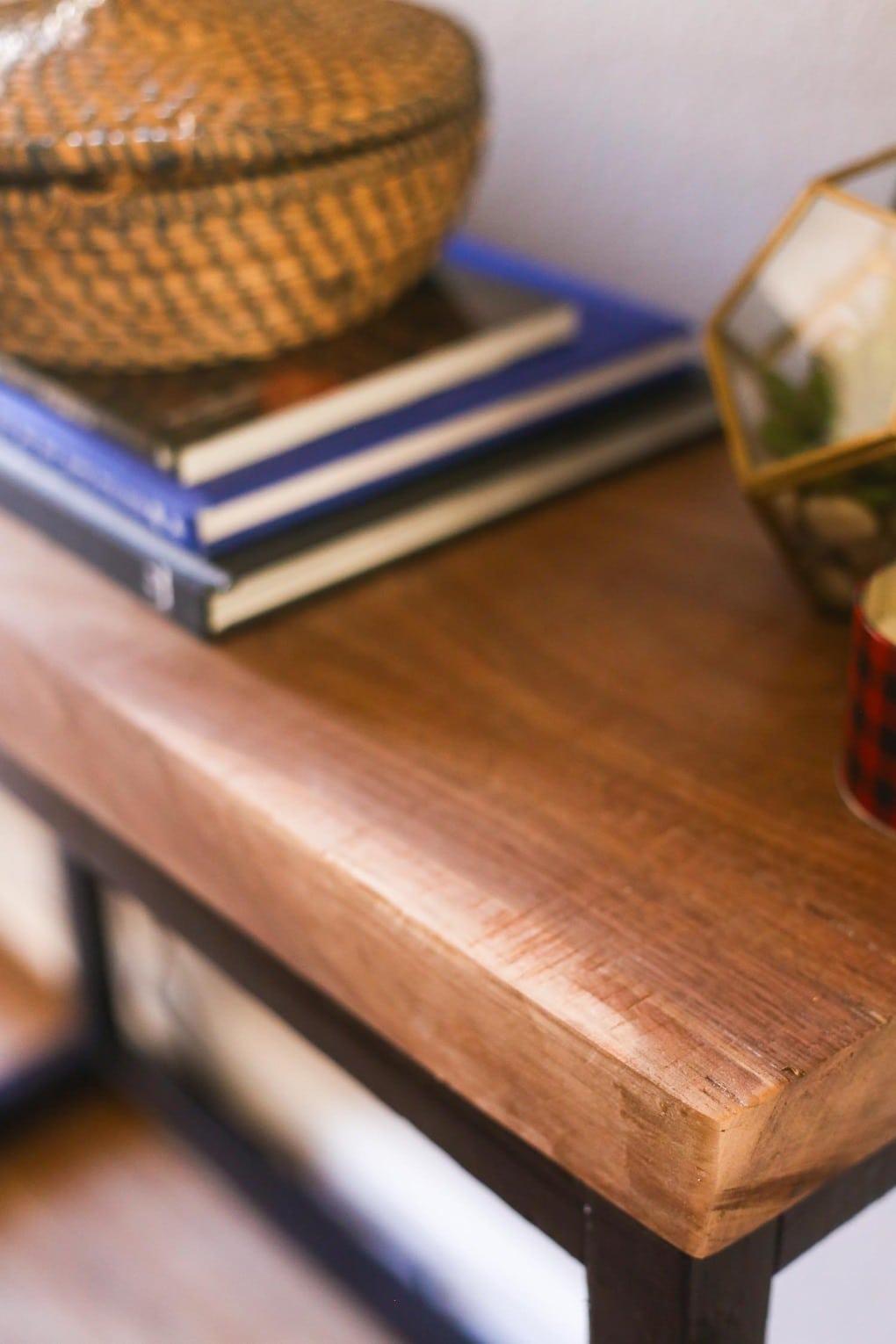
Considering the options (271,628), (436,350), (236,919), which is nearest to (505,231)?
(436,350)

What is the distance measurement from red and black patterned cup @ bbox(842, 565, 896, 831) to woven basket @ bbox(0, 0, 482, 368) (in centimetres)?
24

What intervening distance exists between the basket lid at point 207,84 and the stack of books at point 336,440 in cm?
8

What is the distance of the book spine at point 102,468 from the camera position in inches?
20.6

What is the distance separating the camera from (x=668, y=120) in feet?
2.24

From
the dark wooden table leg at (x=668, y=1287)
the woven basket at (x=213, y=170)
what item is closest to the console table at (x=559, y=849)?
the dark wooden table leg at (x=668, y=1287)

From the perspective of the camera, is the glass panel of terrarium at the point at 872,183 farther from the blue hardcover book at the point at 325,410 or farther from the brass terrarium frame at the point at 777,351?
the blue hardcover book at the point at 325,410

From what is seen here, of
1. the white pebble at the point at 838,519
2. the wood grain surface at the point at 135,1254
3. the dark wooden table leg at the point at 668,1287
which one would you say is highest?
the white pebble at the point at 838,519

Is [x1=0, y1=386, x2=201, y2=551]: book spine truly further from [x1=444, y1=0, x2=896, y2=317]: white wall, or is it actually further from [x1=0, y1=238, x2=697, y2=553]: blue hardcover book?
[x1=444, y1=0, x2=896, y2=317]: white wall

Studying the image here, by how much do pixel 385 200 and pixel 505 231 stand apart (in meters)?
0.25

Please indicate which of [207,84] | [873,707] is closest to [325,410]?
[207,84]

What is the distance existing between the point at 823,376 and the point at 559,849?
18 centimetres

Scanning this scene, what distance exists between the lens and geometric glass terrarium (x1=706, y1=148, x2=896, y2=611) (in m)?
0.46

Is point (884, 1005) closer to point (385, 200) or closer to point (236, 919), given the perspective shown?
point (236, 919)

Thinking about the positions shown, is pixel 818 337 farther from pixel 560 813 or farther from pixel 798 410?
pixel 560 813
